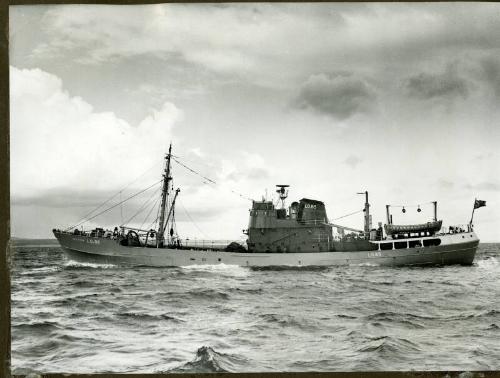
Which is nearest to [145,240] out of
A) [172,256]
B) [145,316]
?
[172,256]

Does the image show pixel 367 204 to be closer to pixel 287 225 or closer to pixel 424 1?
pixel 424 1

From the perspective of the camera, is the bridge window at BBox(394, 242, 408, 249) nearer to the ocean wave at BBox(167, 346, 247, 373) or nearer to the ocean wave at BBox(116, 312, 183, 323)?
the ocean wave at BBox(116, 312, 183, 323)

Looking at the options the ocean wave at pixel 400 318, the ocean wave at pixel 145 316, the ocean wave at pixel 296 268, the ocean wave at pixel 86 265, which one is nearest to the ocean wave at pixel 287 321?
the ocean wave at pixel 400 318

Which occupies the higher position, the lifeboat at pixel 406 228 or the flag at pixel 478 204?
the flag at pixel 478 204

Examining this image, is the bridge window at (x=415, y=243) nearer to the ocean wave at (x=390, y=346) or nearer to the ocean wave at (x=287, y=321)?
the ocean wave at (x=287, y=321)

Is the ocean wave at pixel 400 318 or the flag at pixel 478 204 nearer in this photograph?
the ocean wave at pixel 400 318

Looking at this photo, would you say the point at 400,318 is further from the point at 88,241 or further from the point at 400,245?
the point at 88,241

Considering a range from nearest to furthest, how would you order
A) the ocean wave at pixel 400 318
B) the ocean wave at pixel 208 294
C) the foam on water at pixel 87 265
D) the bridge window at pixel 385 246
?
the ocean wave at pixel 400 318 → the ocean wave at pixel 208 294 → the foam on water at pixel 87 265 → the bridge window at pixel 385 246

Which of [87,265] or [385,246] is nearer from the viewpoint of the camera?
[87,265]
